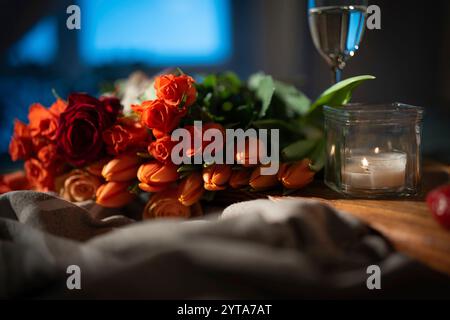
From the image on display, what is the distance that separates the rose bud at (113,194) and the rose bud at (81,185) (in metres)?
0.02

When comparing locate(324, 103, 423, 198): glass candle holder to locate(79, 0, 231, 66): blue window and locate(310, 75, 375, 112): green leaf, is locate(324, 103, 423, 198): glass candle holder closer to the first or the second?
locate(310, 75, 375, 112): green leaf

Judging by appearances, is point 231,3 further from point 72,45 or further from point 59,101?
point 59,101

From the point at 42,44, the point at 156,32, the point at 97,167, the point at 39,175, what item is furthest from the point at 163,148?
the point at 156,32

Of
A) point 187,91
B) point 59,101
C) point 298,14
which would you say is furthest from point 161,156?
point 298,14

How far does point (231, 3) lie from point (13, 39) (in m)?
1.36

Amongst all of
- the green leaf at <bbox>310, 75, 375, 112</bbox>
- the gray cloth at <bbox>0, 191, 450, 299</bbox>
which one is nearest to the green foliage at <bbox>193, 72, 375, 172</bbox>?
the green leaf at <bbox>310, 75, 375, 112</bbox>

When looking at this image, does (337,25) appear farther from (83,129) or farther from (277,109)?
(83,129)

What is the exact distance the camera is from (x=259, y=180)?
2.03 ft

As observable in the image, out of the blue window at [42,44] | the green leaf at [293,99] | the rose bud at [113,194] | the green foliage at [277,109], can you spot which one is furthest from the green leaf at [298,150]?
the blue window at [42,44]

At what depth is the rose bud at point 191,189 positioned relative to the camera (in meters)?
0.63

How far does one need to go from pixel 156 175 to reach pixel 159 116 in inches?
2.8

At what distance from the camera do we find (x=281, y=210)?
0.46m

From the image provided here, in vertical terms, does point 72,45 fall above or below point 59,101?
above

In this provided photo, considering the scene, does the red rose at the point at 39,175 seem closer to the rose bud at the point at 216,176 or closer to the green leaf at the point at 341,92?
the rose bud at the point at 216,176
